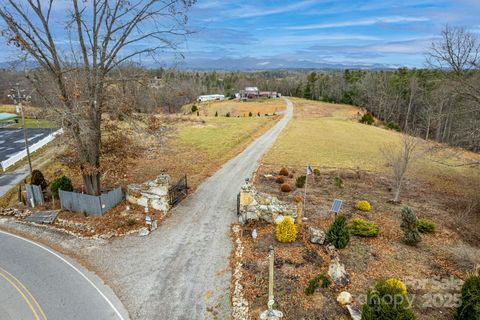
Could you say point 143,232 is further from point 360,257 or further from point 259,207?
point 360,257

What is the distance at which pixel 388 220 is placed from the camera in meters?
18.3

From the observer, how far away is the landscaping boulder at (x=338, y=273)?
11.7m

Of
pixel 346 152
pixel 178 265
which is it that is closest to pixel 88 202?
pixel 178 265

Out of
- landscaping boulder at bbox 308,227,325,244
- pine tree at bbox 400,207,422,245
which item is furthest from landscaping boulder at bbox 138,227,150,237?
pine tree at bbox 400,207,422,245

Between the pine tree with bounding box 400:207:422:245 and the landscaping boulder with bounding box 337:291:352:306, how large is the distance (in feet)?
20.3

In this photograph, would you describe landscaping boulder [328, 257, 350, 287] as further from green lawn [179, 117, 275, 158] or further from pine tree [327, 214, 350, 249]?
green lawn [179, 117, 275, 158]

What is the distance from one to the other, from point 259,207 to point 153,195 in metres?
6.83

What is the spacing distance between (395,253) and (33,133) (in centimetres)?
5312

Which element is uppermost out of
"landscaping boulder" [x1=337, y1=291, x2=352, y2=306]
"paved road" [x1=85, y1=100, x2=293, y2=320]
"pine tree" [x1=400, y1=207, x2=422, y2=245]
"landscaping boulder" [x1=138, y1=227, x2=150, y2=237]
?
"pine tree" [x1=400, y1=207, x2=422, y2=245]

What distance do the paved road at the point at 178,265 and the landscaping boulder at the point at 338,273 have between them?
4.33 meters

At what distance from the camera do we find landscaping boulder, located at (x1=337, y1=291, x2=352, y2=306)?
35.0 feet

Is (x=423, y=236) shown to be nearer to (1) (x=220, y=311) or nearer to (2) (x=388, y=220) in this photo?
(2) (x=388, y=220)

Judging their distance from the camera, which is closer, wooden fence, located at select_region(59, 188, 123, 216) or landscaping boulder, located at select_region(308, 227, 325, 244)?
landscaping boulder, located at select_region(308, 227, 325, 244)

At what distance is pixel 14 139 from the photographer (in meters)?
43.3
